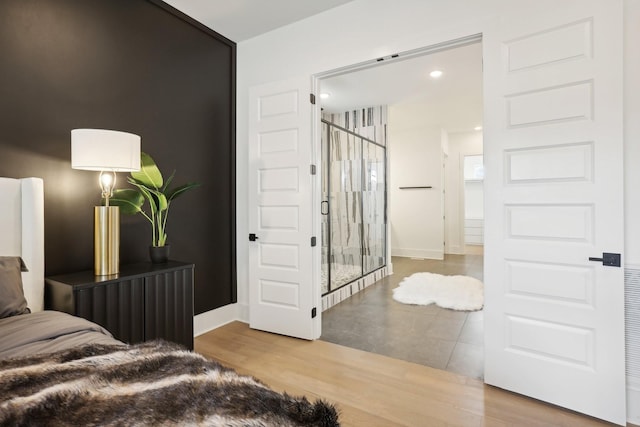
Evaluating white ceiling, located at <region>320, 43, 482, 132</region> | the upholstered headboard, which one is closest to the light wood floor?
the upholstered headboard

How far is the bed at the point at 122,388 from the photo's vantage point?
74cm

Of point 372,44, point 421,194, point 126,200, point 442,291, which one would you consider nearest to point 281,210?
point 126,200

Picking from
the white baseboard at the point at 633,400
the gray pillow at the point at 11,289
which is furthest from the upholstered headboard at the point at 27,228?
the white baseboard at the point at 633,400

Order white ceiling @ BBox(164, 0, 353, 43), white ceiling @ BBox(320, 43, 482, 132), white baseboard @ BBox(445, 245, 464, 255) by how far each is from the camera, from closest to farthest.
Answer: white ceiling @ BBox(164, 0, 353, 43), white ceiling @ BBox(320, 43, 482, 132), white baseboard @ BBox(445, 245, 464, 255)

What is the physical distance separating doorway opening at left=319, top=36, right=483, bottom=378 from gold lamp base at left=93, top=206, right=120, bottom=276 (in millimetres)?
1844

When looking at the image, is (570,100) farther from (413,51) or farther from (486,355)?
(486,355)

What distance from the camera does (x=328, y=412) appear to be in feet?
2.48

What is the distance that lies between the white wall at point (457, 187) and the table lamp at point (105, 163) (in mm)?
6889

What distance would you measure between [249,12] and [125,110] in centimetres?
139

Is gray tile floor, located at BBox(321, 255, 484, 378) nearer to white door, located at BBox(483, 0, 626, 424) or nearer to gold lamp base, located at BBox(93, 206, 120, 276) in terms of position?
white door, located at BBox(483, 0, 626, 424)

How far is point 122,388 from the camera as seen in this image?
0.87m

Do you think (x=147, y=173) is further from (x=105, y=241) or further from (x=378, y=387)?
(x=378, y=387)

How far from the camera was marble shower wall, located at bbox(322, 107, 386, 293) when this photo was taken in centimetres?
422

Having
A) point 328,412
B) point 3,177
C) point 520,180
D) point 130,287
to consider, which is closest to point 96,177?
point 3,177
